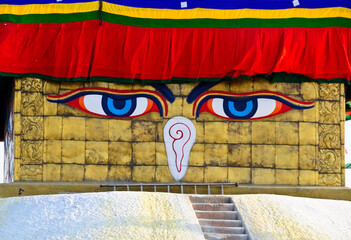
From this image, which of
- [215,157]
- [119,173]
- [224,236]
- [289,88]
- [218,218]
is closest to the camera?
[224,236]

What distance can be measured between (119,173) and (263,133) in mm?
4069

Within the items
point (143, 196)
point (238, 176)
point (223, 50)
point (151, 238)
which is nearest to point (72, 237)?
point (151, 238)

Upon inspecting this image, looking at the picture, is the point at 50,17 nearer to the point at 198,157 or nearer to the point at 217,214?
the point at 198,157

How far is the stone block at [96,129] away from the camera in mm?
16953

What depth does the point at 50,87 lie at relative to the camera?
17.1 meters

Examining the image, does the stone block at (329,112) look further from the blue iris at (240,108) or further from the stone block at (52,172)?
the stone block at (52,172)

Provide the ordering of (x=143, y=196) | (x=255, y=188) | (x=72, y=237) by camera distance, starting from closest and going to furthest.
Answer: (x=72, y=237) < (x=143, y=196) < (x=255, y=188)

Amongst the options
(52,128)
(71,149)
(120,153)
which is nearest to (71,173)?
(71,149)

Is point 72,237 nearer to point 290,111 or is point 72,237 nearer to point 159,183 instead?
point 159,183

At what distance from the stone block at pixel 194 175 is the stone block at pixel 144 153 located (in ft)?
3.20

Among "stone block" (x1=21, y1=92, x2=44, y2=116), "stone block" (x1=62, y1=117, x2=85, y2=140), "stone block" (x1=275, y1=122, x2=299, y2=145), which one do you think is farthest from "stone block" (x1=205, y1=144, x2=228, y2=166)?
"stone block" (x1=21, y1=92, x2=44, y2=116)

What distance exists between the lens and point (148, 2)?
56.7ft

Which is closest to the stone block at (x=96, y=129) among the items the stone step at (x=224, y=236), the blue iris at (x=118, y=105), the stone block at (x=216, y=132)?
the blue iris at (x=118, y=105)

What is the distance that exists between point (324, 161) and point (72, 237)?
8056 mm
